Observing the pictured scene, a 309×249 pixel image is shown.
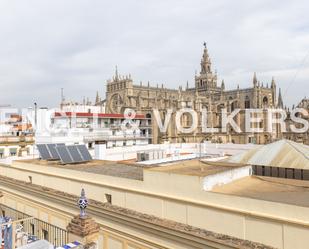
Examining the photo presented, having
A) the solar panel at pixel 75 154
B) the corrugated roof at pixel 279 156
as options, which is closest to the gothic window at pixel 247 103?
the solar panel at pixel 75 154

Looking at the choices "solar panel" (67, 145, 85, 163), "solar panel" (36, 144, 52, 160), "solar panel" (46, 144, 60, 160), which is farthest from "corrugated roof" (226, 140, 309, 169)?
"solar panel" (36, 144, 52, 160)

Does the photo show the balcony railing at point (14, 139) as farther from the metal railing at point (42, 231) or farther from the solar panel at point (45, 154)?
the metal railing at point (42, 231)

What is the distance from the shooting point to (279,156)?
1354 cm

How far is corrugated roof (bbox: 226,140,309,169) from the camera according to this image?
42.0 ft

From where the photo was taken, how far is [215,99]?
3551 inches

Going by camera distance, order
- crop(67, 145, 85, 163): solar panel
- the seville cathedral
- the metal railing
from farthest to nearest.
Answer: the seville cathedral, crop(67, 145, 85, 163): solar panel, the metal railing

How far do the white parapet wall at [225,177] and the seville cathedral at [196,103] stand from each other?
116 feet

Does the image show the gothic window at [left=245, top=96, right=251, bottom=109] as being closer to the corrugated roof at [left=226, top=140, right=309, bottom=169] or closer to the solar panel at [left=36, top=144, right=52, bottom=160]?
the solar panel at [left=36, top=144, right=52, bottom=160]

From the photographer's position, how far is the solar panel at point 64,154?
18297 millimetres

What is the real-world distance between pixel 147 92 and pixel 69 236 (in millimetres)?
68111

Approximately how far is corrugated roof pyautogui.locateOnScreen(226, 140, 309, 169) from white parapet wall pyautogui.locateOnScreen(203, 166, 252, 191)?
1.28 metres

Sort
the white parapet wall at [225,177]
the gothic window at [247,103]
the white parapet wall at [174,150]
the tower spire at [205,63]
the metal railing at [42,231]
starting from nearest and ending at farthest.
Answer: the white parapet wall at [225,177], the metal railing at [42,231], the white parapet wall at [174,150], the gothic window at [247,103], the tower spire at [205,63]

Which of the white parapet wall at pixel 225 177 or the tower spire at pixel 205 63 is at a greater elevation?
the tower spire at pixel 205 63

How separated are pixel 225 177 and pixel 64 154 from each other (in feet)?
35.0
